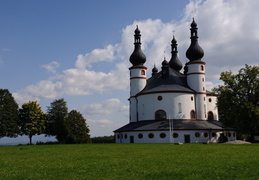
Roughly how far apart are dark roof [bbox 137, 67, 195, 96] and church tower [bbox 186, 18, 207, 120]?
1.62 meters

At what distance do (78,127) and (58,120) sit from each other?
4761 millimetres

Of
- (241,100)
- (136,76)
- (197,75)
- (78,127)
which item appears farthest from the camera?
(78,127)

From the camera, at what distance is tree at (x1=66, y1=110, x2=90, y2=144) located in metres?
67.2

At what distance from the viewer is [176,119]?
57281 mm

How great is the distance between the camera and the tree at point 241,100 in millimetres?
47500

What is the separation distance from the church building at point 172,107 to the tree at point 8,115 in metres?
21.1

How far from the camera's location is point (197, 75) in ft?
200

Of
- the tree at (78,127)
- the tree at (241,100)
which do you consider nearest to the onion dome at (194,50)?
the tree at (241,100)

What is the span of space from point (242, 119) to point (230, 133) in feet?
39.4

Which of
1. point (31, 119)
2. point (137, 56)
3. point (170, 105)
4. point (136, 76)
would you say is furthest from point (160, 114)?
point (31, 119)

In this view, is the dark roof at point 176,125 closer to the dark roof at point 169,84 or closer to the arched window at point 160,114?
the arched window at point 160,114

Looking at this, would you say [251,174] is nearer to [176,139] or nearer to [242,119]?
[242,119]

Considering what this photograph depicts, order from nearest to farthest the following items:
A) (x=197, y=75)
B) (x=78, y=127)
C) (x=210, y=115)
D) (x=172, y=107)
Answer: (x=172, y=107)
(x=197, y=75)
(x=210, y=115)
(x=78, y=127)

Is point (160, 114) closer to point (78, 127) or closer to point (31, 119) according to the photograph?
point (78, 127)
